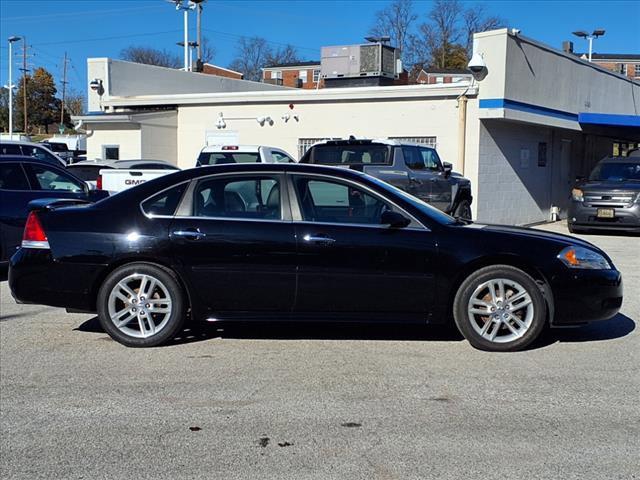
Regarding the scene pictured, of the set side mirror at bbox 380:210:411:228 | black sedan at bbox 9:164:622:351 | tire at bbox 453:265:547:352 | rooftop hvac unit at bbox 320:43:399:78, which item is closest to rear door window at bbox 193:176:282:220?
black sedan at bbox 9:164:622:351

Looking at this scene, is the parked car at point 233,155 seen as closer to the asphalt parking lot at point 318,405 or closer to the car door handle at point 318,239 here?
the asphalt parking lot at point 318,405

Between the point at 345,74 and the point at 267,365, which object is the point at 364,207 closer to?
the point at 267,365

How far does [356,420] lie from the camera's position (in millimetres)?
4773

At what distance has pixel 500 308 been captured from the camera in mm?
6309

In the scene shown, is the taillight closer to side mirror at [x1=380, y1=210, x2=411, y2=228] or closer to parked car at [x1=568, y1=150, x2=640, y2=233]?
side mirror at [x1=380, y1=210, x2=411, y2=228]

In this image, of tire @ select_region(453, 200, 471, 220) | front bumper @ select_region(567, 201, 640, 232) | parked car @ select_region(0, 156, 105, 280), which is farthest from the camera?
front bumper @ select_region(567, 201, 640, 232)

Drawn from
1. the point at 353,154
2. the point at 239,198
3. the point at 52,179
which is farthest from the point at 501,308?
the point at 353,154

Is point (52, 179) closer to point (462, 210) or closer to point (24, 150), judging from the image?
point (24, 150)

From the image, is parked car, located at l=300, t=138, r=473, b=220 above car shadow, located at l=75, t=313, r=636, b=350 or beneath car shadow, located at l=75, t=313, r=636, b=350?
above

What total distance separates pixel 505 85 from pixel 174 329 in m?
12.8

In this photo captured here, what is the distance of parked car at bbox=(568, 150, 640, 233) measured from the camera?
16438mm

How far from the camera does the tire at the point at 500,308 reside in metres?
6.28

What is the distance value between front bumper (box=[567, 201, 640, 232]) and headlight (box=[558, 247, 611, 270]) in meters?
10.8

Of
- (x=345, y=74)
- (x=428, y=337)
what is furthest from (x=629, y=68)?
(x=428, y=337)
